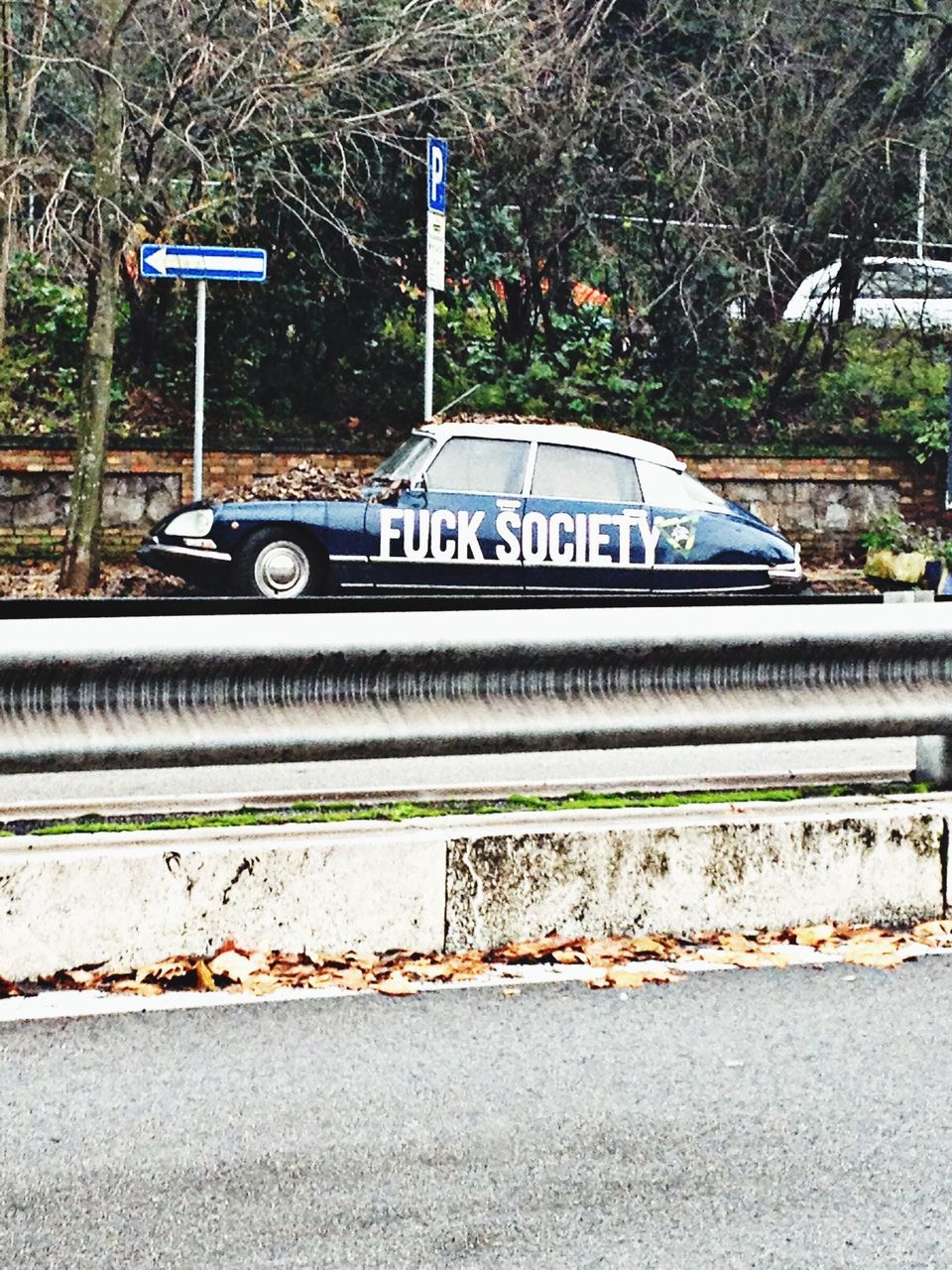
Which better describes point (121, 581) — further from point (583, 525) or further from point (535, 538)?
point (583, 525)

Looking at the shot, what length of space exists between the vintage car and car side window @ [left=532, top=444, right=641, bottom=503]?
10 millimetres

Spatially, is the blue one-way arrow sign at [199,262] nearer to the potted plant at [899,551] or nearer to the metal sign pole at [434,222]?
the metal sign pole at [434,222]

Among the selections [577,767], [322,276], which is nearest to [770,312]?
[322,276]

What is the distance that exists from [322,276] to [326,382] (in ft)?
3.87

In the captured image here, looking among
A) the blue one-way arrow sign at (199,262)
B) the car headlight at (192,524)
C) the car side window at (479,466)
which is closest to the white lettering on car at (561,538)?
the car side window at (479,466)

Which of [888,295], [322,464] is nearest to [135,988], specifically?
[322,464]

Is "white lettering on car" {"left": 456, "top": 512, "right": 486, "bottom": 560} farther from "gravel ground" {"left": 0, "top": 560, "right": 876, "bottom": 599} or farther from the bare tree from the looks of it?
the bare tree

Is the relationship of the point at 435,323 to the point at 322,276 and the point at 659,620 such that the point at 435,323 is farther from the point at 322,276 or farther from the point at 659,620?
the point at 659,620

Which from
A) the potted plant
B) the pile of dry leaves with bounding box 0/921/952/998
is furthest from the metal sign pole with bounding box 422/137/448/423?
the pile of dry leaves with bounding box 0/921/952/998

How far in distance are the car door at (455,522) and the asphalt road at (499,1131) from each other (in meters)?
8.62

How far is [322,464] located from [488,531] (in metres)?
6.16

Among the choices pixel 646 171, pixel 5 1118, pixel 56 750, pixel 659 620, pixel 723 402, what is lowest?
pixel 5 1118

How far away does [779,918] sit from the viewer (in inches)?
202

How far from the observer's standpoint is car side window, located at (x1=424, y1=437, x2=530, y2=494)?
1324cm
